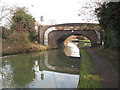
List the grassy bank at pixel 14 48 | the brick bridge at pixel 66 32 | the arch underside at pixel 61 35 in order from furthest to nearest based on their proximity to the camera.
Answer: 1. the arch underside at pixel 61 35
2. the brick bridge at pixel 66 32
3. the grassy bank at pixel 14 48

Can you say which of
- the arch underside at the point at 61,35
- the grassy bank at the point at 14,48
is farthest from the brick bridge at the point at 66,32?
the grassy bank at the point at 14,48

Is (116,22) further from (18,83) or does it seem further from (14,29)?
(14,29)

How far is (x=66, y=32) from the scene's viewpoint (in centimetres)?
3038

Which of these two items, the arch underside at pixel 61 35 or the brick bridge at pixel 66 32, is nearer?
the brick bridge at pixel 66 32

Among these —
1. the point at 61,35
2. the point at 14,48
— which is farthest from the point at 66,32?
the point at 14,48

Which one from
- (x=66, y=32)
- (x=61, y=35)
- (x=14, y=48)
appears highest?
(x=66, y=32)

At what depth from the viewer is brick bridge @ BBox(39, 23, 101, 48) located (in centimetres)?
2917

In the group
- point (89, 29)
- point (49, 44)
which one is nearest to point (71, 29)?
point (89, 29)

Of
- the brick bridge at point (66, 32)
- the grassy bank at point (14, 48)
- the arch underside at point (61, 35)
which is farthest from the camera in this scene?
the arch underside at point (61, 35)

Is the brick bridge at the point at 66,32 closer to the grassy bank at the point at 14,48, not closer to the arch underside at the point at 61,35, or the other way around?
the arch underside at the point at 61,35

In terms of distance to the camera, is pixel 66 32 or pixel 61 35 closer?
pixel 66 32

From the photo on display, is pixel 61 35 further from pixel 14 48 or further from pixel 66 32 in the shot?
pixel 14 48

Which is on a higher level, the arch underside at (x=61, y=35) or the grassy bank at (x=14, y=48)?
the arch underside at (x=61, y=35)

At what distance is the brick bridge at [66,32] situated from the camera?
29.2 metres
